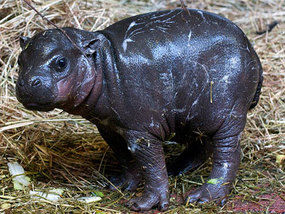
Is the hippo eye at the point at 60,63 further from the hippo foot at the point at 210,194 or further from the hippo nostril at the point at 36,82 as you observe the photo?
the hippo foot at the point at 210,194

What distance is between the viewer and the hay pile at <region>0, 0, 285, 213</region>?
3.66 meters

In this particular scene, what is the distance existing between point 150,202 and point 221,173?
0.58 m

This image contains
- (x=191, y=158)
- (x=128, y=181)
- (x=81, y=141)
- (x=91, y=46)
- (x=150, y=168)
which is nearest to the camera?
(x=91, y=46)

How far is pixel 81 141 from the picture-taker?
467cm

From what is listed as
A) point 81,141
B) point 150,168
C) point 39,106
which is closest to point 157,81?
point 150,168

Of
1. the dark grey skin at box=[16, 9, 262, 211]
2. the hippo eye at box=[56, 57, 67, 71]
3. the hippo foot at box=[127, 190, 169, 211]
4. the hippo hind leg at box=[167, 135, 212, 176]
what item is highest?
the hippo eye at box=[56, 57, 67, 71]

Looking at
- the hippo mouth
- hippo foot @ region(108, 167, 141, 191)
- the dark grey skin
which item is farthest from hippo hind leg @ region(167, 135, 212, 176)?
the hippo mouth

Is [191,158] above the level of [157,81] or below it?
below

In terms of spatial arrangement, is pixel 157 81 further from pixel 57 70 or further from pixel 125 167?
pixel 125 167

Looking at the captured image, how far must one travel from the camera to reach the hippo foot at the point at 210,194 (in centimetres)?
358

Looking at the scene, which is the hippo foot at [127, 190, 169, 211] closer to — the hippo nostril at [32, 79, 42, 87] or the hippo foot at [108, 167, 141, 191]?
the hippo foot at [108, 167, 141, 191]

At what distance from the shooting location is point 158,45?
134 inches

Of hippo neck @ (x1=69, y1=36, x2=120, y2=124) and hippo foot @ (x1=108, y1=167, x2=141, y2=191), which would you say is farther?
hippo foot @ (x1=108, y1=167, x2=141, y2=191)

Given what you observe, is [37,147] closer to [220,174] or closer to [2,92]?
[2,92]
